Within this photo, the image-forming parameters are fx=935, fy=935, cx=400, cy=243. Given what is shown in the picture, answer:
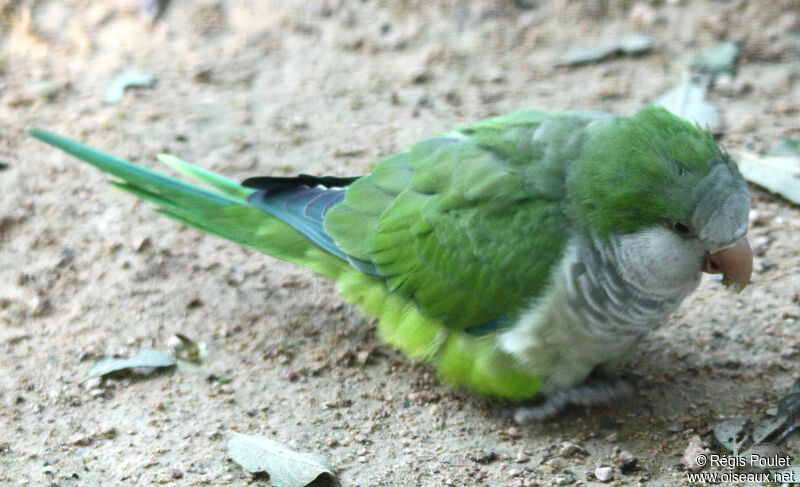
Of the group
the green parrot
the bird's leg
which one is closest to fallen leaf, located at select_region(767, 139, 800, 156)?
the green parrot

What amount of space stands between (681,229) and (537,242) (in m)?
0.45

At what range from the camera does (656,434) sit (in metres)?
3.08

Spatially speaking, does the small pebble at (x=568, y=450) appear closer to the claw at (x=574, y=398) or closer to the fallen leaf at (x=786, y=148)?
the claw at (x=574, y=398)

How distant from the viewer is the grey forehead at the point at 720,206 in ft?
9.05

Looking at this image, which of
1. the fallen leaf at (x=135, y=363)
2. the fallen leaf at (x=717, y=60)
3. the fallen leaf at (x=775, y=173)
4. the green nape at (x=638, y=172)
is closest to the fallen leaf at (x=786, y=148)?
the fallen leaf at (x=775, y=173)

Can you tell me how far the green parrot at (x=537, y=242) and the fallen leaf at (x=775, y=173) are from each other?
110 cm

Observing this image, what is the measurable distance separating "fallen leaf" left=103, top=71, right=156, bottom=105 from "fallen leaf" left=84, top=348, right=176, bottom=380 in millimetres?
1908

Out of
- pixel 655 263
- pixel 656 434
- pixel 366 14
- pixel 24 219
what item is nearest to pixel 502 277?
pixel 655 263

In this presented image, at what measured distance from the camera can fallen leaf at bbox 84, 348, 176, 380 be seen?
3.33 metres

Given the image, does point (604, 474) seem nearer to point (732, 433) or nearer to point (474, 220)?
point (732, 433)

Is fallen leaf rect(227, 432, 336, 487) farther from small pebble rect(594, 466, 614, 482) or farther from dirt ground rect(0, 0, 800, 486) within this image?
small pebble rect(594, 466, 614, 482)

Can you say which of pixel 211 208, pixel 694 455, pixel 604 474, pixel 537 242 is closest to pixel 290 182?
pixel 211 208

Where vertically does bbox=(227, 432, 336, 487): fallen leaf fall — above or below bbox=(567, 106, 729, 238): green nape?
below

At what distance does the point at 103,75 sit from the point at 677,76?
3038mm
